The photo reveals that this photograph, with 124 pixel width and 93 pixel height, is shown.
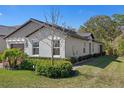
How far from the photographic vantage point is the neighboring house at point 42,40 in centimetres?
2156

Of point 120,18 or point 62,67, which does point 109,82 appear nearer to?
point 62,67

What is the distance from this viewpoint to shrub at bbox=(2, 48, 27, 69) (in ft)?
55.9

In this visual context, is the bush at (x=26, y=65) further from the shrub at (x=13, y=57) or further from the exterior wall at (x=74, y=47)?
the exterior wall at (x=74, y=47)

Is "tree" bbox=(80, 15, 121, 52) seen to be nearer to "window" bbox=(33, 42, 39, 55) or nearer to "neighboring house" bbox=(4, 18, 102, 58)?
"neighboring house" bbox=(4, 18, 102, 58)

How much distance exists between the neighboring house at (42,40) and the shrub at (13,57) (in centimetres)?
438

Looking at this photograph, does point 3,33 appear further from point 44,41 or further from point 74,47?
point 74,47

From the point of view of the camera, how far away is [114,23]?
5178cm

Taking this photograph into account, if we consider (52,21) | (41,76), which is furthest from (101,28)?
(41,76)

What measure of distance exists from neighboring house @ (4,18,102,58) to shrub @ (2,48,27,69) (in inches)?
172

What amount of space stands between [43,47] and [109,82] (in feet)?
37.7

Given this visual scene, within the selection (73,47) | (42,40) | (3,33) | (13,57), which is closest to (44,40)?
(42,40)

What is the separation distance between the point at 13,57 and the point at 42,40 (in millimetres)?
5949

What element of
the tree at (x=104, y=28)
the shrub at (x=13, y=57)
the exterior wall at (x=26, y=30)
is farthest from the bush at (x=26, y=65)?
the tree at (x=104, y=28)

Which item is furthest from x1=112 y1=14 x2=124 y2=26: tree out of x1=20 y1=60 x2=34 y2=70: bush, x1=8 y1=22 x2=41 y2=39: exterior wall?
x1=20 y1=60 x2=34 y2=70: bush
